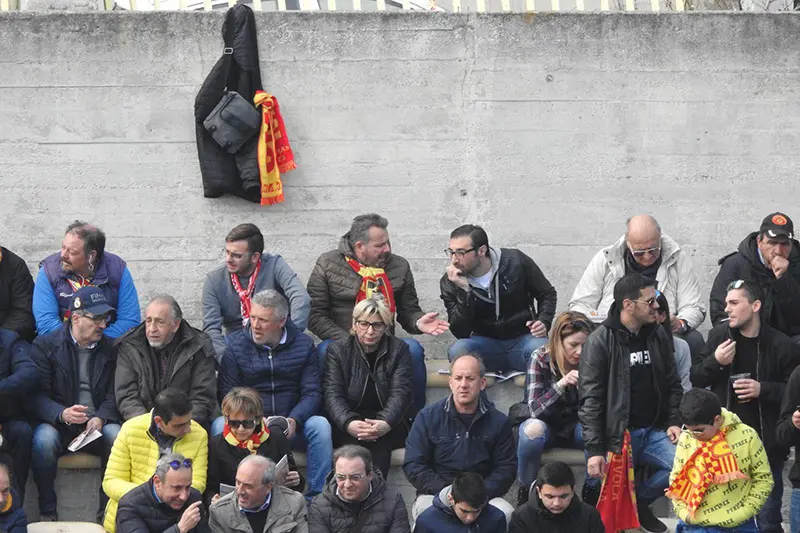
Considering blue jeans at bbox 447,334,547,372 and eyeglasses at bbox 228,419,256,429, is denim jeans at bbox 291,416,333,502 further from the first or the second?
blue jeans at bbox 447,334,547,372

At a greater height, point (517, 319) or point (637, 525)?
point (517, 319)

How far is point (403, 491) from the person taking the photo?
32.2 ft

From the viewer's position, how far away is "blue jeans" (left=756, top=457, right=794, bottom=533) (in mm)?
9156

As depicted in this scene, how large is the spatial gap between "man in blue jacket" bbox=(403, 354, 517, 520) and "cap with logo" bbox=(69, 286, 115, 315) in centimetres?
205

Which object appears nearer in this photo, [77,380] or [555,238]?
[77,380]

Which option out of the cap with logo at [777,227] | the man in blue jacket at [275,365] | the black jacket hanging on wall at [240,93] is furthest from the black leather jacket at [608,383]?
the black jacket hanging on wall at [240,93]

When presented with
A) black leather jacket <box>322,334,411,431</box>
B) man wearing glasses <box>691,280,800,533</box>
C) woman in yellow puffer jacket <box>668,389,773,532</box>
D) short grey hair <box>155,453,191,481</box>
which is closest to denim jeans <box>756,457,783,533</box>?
man wearing glasses <box>691,280,800,533</box>

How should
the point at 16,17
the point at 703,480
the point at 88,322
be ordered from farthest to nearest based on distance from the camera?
the point at 16,17
the point at 88,322
the point at 703,480

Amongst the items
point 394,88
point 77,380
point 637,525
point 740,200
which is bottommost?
point 637,525

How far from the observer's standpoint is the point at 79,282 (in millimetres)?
10102

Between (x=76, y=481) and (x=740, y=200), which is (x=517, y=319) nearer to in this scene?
(x=740, y=200)

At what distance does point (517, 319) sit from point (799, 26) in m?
3.11

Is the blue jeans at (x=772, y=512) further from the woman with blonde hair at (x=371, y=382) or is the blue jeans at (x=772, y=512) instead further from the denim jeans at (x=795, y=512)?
the woman with blonde hair at (x=371, y=382)

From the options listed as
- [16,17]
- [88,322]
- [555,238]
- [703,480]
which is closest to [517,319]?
[555,238]
